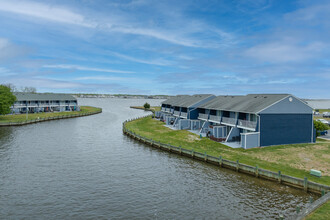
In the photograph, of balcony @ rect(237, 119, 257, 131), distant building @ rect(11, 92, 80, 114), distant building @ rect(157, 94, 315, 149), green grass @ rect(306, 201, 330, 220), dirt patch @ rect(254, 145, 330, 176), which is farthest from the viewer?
distant building @ rect(11, 92, 80, 114)

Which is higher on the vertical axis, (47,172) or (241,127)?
(241,127)

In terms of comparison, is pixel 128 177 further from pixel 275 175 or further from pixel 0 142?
pixel 0 142

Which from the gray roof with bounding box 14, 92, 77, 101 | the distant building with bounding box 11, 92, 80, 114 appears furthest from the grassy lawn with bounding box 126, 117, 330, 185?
the gray roof with bounding box 14, 92, 77, 101

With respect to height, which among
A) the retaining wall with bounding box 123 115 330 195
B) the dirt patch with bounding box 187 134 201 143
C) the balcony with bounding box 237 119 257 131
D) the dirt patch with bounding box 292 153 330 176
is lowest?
the retaining wall with bounding box 123 115 330 195

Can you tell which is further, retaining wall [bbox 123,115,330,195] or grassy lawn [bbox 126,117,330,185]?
grassy lawn [bbox 126,117,330,185]

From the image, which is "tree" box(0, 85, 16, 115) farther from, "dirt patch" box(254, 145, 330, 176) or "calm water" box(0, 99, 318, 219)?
"dirt patch" box(254, 145, 330, 176)

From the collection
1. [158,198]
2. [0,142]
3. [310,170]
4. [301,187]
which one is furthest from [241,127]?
[0,142]

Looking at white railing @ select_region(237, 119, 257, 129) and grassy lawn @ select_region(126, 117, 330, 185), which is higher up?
white railing @ select_region(237, 119, 257, 129)

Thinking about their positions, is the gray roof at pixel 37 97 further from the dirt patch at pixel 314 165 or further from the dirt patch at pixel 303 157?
the dirt patch at pixel 314 165
